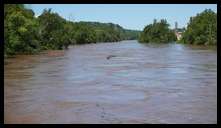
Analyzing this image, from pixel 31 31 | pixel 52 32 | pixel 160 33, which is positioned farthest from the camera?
pixel 160 33

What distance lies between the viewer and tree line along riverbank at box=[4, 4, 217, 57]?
27.1 meters

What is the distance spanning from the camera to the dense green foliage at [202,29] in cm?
5319

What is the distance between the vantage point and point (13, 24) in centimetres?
2694

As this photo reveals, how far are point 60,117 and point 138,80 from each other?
7.44 m

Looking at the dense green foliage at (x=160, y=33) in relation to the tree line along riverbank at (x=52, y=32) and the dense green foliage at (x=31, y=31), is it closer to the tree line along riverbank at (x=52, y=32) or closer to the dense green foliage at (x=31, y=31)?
the tree line along riverbank at (x=52, y=32)

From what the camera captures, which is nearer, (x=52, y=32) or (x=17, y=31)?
(x=17, y=31)

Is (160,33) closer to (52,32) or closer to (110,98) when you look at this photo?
(52,32)

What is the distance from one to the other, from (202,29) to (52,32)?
23.6 m

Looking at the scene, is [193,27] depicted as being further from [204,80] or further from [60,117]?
[60,117]

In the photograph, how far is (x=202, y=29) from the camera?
184 feet

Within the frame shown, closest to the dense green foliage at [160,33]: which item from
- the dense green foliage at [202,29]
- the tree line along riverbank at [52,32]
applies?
the tree line along riverbank at [52,32]

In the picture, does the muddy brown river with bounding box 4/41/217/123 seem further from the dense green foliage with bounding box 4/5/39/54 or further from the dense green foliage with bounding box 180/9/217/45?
the dense green foliage with bounding box 180/9/217/45

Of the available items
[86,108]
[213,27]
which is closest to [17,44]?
[86,108]

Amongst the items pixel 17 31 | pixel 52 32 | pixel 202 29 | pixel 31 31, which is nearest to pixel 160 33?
pixel 202 29
